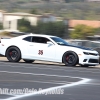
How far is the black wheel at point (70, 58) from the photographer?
20.4 meters

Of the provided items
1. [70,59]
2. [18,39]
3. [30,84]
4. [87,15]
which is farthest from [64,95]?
[87,15]

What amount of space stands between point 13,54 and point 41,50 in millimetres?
1398

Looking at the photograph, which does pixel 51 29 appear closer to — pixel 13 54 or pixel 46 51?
pixel 13 54

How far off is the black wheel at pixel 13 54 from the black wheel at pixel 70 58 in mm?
2212

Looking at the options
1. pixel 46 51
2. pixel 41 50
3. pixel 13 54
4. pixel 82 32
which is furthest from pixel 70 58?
pixel 82 32

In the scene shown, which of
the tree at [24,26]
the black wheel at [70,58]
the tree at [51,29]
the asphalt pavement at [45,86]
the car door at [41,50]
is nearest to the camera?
the asphalt pavement at [45,86]

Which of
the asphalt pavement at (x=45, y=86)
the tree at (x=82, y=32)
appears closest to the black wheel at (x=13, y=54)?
the asphalt pavement at (x=45, y=86)

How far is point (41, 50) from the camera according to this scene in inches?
829

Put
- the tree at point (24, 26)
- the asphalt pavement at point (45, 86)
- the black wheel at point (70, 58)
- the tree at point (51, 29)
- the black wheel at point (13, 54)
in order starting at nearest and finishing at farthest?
the asphalt pavement at point (45, 86) < the black wheel at point (70, 58) < the black wheel at point (13, 54) < the tree at point (51, 29) < the tree at point (24, 26)

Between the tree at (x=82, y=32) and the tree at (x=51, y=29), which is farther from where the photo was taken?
the tree at (x=82, y=32)

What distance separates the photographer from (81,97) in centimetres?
1077

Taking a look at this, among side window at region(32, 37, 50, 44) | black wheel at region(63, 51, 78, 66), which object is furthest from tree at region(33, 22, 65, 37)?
black wheel at region(63, 51, 78, 66)

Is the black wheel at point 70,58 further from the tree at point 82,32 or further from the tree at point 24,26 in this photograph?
the tree at point 24,26

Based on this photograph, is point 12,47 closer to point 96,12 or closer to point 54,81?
point 54,81
